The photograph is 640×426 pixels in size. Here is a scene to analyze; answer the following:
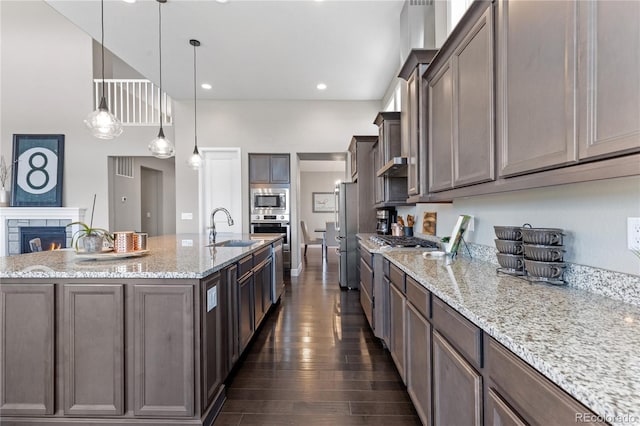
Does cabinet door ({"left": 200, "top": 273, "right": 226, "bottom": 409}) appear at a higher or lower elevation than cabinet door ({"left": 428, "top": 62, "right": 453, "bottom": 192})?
lower

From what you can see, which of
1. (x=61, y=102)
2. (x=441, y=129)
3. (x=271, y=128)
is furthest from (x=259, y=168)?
(x=441, y=129)

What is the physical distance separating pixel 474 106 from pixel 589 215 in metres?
0.73

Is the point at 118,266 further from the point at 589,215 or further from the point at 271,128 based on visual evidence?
the point at 271,128

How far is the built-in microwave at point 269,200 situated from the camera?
18.9 feet

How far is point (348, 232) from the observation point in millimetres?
4672

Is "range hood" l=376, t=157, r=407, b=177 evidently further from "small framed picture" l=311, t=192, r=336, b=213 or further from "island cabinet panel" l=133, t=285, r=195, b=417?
"small framed picture" l=311, t=192, r=336, b=213

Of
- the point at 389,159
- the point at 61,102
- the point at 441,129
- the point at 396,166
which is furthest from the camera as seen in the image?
the point at 61,102

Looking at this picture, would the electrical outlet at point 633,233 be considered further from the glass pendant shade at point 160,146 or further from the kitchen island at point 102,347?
the glass pendant shade at point 160,146

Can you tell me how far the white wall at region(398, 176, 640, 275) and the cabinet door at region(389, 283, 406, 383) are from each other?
2.73 ft

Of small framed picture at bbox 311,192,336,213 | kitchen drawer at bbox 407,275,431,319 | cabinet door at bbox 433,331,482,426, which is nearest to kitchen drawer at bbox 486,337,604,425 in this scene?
cabinet door at bbox 433,331,482,426

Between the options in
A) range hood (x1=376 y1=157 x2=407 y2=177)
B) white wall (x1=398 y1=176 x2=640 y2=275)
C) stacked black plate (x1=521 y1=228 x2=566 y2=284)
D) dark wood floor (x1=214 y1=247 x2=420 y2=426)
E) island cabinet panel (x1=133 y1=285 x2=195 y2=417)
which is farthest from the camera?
range hood (x1=376 y1=157 x2=407 y2=177)

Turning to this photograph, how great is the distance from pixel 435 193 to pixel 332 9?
240 centimetres

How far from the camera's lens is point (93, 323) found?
160cm

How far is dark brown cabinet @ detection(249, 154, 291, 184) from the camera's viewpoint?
581 cm
